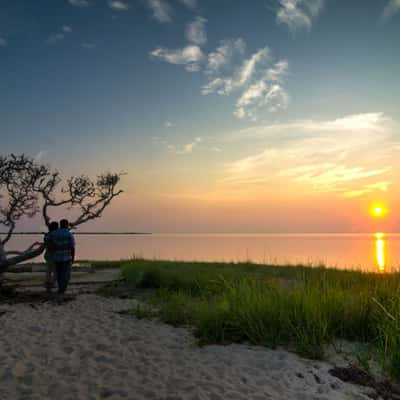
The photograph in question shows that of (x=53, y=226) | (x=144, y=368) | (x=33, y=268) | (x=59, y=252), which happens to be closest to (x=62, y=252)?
(x=59, y=252)

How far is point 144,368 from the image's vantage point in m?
5.11

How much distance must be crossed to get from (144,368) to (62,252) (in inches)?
272

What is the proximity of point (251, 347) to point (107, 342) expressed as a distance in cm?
243

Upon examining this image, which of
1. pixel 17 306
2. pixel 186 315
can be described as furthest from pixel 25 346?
pixel 17 306

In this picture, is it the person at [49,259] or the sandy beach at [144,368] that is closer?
the sandy beach at [144,368]

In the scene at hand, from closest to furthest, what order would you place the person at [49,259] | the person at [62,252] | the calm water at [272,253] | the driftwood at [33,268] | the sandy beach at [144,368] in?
the sandy beach at [144,368]
the person at [62,252]
the person at [49,259]
the driftwood at [33,268]
the calm water at [272,253]

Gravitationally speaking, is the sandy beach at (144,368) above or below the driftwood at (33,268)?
below

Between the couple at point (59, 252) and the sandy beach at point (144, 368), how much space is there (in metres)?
3.69

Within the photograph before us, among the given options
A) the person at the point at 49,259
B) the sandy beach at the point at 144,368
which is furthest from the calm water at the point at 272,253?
the person at the point at 49,259

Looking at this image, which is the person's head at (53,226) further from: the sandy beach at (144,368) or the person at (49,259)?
the sandy beach at (144,368)

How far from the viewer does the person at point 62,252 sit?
1109 cm

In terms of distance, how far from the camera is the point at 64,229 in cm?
1135

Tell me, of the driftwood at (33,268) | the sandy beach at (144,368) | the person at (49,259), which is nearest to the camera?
the sandy beach at (144,368)

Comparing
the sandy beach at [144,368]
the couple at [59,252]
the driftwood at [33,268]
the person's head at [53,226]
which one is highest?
the person's head at [53,226]
